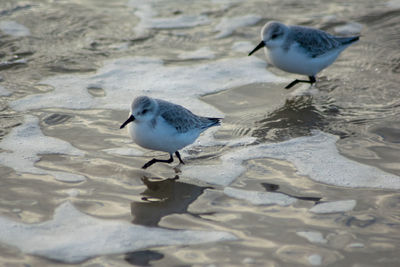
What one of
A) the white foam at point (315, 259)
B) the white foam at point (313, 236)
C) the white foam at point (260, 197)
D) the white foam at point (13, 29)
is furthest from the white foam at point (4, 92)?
the white foam at point (315, 259)

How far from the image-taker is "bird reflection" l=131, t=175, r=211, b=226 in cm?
441

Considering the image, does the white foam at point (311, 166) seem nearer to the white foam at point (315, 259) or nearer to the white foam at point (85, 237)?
the white foam at point (85, 237)

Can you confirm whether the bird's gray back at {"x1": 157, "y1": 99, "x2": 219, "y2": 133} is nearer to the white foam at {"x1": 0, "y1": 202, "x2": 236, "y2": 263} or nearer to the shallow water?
the shallow water

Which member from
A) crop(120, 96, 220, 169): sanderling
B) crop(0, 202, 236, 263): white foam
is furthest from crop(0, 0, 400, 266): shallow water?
crop(120, 96, 220, 169): sanderling

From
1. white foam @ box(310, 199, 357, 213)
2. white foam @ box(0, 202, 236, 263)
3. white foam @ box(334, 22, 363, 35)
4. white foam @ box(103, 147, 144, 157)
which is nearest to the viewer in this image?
white foam @ box(0, 202, 236, 263)

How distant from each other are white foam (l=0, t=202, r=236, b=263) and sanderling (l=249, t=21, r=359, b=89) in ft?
10.4

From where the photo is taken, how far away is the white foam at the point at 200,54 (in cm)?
797

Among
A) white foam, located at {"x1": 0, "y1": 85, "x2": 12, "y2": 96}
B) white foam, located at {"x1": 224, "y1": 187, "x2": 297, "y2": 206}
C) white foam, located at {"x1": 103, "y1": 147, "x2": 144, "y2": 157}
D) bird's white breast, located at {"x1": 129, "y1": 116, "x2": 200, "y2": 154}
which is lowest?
white foam, located at {"x1": 224, "y1": 187, "x2": 297, "y2": 206}

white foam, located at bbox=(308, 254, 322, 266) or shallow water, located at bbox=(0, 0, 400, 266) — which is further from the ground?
shallow water, located at bbox=(0, 0, 400, 266)

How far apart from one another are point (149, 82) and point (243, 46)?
179 cm

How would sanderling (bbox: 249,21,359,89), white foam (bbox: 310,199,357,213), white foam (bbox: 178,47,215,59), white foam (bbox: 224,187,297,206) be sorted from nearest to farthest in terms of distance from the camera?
white foam (bbox: 310,199,357,213) < white foam (bbox: 224,187,297,206) < sanderling (bbox: 249,21,359,89) < white foam (bbox: 178,47,215,59)

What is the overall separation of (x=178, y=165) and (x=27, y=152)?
1.48 meters

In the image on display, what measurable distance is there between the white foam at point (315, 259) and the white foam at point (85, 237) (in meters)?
0.59

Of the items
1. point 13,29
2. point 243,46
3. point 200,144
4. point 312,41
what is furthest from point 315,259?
point 13,29
